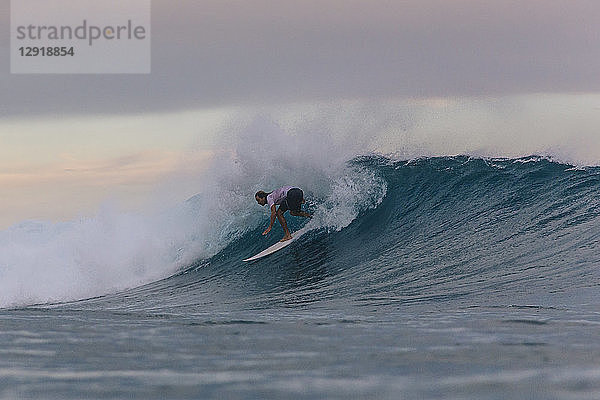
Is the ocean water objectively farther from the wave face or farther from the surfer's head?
the surfer's head

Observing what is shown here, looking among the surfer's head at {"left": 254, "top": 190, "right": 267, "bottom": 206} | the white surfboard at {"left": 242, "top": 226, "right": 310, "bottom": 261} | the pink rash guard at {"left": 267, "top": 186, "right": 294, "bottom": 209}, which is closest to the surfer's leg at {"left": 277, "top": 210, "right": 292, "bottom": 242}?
the white surfboard at {"left": 242, "top": 226, "right": 310, "bottom": 261}

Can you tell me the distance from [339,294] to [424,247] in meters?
2.97

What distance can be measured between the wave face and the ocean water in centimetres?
5

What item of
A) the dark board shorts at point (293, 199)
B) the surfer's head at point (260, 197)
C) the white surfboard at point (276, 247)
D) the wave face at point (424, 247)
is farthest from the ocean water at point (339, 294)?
the surfer's head at point (260, 197)

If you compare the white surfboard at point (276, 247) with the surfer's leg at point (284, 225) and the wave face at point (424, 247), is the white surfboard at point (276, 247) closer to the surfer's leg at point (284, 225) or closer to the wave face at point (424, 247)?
the surfer's leg at point (284, 225)

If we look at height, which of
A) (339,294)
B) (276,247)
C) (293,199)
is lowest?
(339,294)

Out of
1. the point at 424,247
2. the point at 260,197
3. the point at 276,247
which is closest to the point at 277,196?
the point at 260,197

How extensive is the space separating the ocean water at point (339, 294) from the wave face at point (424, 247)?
0.17 feet

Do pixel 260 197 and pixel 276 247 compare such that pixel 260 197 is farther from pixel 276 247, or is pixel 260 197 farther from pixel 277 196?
pixel 276 247

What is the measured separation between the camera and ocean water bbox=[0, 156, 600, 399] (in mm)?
3051

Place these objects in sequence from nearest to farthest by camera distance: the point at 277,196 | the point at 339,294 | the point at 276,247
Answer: the point at 339,294, the point at 277,196, the point at 276,247

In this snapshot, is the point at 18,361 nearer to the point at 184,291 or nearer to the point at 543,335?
the point at 543,335

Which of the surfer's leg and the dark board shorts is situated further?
the surfer's leg

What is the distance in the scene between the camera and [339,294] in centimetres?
859
